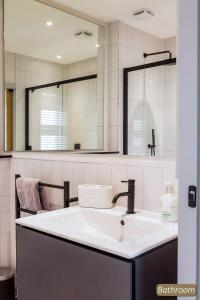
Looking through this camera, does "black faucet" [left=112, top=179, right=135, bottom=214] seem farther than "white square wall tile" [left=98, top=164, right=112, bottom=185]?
No

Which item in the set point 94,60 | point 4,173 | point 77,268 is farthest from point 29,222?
point 94,60

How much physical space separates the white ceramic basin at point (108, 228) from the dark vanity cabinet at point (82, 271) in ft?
0.09

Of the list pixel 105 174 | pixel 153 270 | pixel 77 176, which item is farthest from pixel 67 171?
pixel 153 270

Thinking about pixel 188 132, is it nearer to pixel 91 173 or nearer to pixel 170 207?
pixel 170 207

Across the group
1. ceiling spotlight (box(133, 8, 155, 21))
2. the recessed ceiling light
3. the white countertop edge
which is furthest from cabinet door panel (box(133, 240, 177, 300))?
the recessed ceiling light

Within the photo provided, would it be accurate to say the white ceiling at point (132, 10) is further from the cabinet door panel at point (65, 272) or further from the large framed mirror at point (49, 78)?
the cabinet door panel at point (65, 272)

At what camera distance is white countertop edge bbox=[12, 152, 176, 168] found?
4.52 feet

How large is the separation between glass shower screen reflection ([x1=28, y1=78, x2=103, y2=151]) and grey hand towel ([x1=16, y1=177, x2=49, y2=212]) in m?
0.33

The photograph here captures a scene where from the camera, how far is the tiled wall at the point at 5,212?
6.79 ft

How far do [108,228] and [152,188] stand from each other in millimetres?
277

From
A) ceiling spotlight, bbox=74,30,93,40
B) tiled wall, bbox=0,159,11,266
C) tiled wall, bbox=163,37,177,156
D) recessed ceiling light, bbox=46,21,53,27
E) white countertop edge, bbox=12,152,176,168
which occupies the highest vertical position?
recessed ceiling light, bbox=46,21,53,27

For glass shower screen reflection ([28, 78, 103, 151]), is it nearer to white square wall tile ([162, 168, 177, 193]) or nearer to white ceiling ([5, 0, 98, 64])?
white ceiling ([5, 0, 98, 64])

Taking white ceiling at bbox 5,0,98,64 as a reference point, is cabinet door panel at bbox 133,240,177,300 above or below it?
below

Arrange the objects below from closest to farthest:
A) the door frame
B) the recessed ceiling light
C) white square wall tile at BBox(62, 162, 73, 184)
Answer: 1. the door frame
2. white square wall tile at BBox(62, 162, 73, 184)
3. the recessed ceiling light
